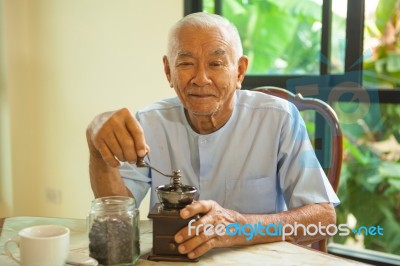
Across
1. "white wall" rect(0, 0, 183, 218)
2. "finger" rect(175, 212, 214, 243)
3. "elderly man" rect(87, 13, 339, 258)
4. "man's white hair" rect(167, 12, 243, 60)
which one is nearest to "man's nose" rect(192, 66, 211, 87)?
"elderly man" rect(87, 13, 339, 258)

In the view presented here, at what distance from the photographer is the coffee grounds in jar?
1038 mm

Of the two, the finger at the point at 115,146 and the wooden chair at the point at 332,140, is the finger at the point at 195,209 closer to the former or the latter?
the finger at the point at 115,146

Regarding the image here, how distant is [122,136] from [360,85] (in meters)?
1.50

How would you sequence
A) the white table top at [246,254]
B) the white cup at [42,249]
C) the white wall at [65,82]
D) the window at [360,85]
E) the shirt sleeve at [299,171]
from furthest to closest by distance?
the white wall at [65,82], the window at [360,85], the shirt sleeve at [299,171], the white table top at [246,254], the white cup at [42,249]

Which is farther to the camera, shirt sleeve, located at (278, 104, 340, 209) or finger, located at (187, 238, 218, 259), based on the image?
shirt sleeve, located at (278, 104, 340, 209)

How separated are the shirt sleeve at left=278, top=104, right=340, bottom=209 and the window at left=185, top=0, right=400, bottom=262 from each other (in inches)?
30.7

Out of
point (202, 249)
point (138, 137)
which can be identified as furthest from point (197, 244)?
point (138, 137)

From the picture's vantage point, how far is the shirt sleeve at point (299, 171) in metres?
1.44

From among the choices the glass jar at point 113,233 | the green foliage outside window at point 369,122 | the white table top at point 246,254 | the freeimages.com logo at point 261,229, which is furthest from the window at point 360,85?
the glass jar at point 113,233

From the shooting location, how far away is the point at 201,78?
4.90 ft

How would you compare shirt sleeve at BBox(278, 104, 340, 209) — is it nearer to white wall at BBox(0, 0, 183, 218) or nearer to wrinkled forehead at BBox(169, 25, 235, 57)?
wrinkled forehead at BBox(169, 25, 235, 57)

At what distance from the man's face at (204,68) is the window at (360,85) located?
94cm

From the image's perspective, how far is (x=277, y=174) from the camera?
5.14 ft

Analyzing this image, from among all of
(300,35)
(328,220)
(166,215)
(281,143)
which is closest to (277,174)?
(281,143)
